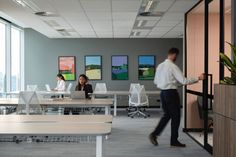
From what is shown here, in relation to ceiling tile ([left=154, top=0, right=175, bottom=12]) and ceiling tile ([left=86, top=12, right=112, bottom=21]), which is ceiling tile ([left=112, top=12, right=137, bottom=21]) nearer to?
ceiling tile ([left=86, top=12, right=112, bottom=21])

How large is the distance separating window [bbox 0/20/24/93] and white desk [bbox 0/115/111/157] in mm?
8499

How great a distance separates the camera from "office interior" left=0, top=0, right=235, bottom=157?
5.57 metres

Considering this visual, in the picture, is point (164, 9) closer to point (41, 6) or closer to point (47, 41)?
point (41, 6)

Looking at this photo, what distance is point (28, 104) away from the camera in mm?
5852

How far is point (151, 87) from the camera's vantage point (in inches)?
523

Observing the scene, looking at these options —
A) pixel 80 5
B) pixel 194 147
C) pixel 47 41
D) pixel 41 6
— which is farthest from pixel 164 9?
pixel 47 41

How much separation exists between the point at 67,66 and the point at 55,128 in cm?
1046

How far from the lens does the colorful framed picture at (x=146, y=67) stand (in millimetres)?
13211

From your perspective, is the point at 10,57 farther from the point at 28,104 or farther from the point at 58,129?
the point at 58,129

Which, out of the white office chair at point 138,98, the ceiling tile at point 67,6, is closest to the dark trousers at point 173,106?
the ceiling tile at point 67,6

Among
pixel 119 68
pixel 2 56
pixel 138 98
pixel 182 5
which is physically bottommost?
pixel 138 98

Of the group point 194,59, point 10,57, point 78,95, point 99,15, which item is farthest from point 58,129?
point 10,57

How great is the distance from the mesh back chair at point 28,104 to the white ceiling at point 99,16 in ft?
6.29

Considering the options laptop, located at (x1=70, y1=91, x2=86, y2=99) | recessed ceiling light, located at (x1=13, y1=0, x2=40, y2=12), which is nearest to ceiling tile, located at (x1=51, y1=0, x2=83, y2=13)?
recessed ceiling light, located at (x1=13, y1=0, x2=40, y2=12)
